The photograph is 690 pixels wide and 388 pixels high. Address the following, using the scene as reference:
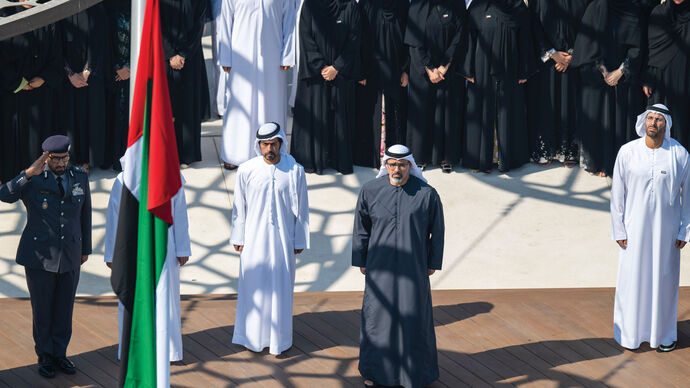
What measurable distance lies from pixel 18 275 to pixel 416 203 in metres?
3.73

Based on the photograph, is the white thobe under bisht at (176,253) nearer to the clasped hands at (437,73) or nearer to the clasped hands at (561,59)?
the clasped hands at (437,73)

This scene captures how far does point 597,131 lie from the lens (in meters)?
11.6

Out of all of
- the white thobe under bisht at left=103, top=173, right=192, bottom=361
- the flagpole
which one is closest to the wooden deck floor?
the white thobe under bisht at left=103, top=173, right=192, bottom=361

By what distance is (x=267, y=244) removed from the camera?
27.0 feet

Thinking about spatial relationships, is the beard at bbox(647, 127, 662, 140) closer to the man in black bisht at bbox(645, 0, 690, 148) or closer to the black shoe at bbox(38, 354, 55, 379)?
the man in black bisht at bbox(645, 0, 690, 148)

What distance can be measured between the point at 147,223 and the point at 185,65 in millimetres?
5278

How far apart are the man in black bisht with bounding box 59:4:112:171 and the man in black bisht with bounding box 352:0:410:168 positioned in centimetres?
248

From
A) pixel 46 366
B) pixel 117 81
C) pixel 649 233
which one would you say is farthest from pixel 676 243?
pixel 117 81

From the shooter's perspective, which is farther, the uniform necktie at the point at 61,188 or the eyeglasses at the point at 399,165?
the uniform necktie at the point at 61,188

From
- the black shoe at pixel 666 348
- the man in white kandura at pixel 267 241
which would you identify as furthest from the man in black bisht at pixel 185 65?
the black shoe at pixel 666 348

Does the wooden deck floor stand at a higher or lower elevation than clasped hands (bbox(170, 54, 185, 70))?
lower

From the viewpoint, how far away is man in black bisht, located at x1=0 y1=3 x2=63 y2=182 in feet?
35.2

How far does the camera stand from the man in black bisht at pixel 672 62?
36.3 ft

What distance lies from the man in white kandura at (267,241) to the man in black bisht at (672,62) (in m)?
4.55
